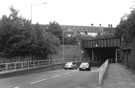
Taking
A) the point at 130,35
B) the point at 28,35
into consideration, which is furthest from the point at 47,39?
the point at 130,35

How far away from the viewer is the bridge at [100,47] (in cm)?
7194

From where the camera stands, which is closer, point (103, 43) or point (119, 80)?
point (119, 80)

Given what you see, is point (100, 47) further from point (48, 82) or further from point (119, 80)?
point (48, 82)

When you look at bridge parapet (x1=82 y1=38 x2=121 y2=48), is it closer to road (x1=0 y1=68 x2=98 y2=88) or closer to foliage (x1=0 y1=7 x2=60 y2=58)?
foliage (x1=0 y1=7 x2=60 y2=58)

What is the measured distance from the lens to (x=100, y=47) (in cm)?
7712

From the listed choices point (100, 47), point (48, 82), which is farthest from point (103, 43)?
point (48, 82)

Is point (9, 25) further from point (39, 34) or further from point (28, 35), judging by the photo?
point (39, 34)

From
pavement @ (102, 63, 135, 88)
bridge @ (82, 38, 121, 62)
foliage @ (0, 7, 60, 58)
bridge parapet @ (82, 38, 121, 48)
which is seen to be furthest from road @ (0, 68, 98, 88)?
bridge @ (82, 38, 121, 62)

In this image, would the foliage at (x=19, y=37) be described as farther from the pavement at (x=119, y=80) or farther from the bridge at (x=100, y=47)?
the bridge at (x=100, y=47)

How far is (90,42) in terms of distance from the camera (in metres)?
77.0

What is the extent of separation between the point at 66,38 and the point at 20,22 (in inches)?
2634

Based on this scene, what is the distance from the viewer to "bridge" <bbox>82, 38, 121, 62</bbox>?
71.9 meters

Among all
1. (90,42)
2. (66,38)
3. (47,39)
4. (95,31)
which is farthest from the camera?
(95,31)

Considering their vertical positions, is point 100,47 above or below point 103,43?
below
